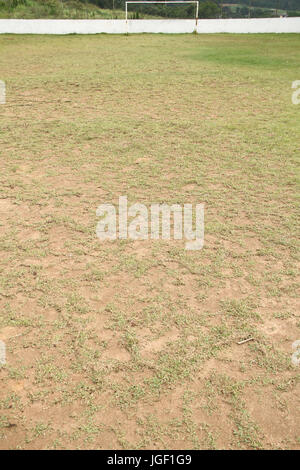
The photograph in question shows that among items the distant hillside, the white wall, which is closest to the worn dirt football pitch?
the white wall

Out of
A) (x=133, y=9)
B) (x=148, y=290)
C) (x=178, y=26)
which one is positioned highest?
(x=133, y=9)

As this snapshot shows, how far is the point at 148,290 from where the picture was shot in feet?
9.62

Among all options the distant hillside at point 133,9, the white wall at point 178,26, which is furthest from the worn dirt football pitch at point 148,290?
the distant hillside at point 133,9

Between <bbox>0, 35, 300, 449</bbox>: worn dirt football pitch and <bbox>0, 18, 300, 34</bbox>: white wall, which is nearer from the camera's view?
<bbox>0, 35, 300, 449</bbox>: worn dirt football pitch

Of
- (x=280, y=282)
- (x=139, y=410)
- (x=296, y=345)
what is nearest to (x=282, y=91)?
(x=280, y=282)

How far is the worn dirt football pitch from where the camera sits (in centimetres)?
204

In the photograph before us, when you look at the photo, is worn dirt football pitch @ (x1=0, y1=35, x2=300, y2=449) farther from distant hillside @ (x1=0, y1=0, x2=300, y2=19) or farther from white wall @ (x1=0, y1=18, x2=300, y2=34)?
distant hillside @ (x1=0, y1=0, x2=300, y2=19)

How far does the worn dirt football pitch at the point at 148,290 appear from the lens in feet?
6.71

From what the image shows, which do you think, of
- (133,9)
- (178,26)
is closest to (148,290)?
(178,26)

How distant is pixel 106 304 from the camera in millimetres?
2801

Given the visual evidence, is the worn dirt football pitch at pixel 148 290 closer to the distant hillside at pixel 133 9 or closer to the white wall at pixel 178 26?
the white wall at pixel 178 26

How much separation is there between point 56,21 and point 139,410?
22.8 meters

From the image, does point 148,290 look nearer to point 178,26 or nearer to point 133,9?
point 178,26
